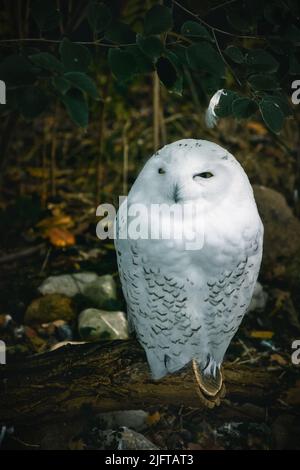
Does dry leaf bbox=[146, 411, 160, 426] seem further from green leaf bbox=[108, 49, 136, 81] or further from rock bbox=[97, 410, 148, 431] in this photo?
green leaf bbox=[108, 49, 136, 81]

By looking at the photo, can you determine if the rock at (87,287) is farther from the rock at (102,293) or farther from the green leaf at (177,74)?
the green leaf at (177,74)

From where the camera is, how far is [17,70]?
4.08 feet

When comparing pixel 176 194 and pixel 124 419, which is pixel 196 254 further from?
pixel 124 419

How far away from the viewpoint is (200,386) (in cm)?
Answer: 182

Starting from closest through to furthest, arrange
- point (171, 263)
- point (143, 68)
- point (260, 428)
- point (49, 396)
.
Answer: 1. point (143, 68)
2. point (171, 263)
3. point (49, 396)
4. point (260, 428)

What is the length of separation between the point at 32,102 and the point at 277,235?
1.73 metres

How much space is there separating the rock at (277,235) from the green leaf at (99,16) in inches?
60.8

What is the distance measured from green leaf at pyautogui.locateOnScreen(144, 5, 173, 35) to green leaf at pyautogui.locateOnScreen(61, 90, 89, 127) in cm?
25

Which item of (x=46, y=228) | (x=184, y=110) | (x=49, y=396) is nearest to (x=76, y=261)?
(x=46, y=228)

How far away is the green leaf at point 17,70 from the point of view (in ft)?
4.08

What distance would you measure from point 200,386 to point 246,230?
1.75ft

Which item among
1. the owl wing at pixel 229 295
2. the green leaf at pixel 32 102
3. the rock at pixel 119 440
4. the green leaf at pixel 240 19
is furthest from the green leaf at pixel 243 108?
the rock at pixel 119 440

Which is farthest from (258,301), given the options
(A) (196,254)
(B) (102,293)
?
(A) (196,254)
